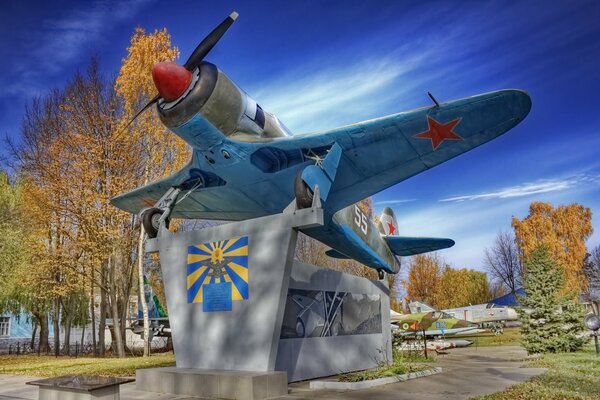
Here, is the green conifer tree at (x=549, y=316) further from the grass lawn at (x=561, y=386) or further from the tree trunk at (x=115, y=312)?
the tree trunk at (x=115, y=312)

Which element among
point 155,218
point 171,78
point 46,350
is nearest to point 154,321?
point 46,350

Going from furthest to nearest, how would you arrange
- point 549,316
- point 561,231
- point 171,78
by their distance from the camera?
1. point 561,231
2. point 549,316
3. point 171,78

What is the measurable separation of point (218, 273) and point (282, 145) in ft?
10.3

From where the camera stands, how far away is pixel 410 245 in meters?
15.9

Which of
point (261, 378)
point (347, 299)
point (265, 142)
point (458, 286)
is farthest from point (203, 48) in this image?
point (458, 286)

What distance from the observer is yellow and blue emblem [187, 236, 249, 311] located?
30.6 ft

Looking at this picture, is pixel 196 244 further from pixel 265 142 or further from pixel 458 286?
pixel 458 286

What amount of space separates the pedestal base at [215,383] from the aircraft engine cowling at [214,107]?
187 inches

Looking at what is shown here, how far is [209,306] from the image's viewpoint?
9625 millimetres

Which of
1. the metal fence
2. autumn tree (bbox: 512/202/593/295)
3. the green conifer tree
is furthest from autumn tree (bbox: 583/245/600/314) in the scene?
the metal fence

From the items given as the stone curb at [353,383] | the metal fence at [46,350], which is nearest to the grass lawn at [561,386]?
the stone curb at [353,383]

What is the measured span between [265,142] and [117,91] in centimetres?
1685

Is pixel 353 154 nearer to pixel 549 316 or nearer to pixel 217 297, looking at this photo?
pixel 217 297

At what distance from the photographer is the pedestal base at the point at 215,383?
26.1 ft
